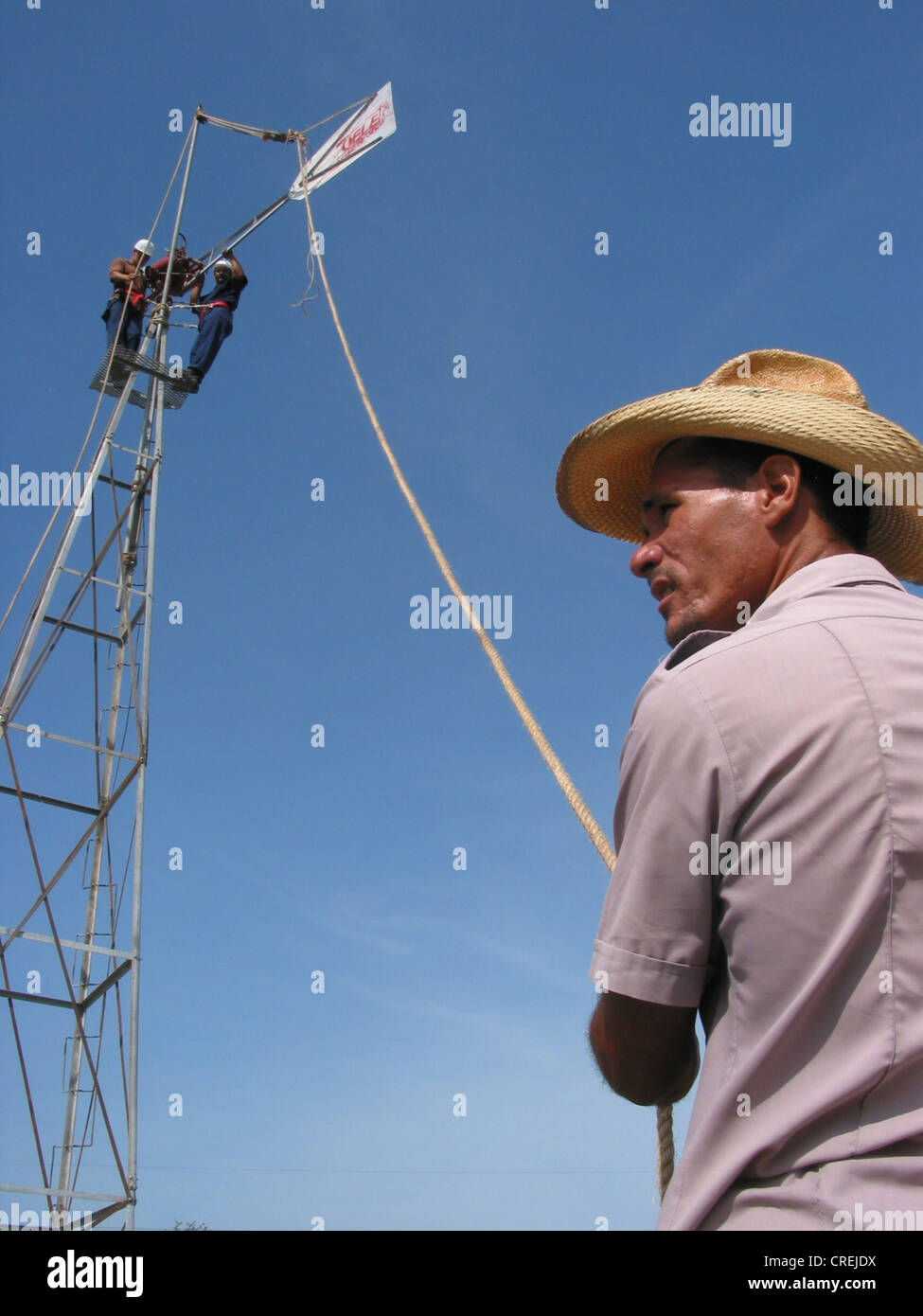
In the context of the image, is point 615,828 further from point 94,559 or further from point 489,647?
point 94,559

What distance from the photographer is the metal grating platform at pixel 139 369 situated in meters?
11.5

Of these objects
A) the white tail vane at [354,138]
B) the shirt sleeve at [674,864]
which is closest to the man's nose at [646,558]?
the shirt sleeve at [674,864]

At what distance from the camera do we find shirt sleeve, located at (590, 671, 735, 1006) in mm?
1354

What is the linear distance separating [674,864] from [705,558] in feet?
2.26

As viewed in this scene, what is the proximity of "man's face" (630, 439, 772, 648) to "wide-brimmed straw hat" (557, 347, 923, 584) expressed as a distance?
12 cm

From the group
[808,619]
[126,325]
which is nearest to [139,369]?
[126,325]

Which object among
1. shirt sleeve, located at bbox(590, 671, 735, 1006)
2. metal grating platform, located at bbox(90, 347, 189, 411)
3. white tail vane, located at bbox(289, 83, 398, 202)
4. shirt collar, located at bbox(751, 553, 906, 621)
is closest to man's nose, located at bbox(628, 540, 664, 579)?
shirt collar, located at bbox(751, 553, 906, 621)

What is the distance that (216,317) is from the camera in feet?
38.5

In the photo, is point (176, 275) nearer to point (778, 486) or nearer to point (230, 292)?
point (230, 292)

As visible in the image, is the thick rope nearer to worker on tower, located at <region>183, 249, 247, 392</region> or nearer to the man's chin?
the man's chin
